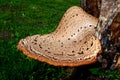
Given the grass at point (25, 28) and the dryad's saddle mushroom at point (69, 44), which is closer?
the dryad's saddle mushroom at point (69, 44)

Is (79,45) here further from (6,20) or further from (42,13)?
(42,13)

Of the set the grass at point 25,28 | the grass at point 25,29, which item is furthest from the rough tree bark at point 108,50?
the grass at point 25,28

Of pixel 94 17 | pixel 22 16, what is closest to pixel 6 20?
pixel 22 16

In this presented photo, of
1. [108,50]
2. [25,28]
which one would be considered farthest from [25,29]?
[108,50]

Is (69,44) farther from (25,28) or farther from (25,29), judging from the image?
(25,28)

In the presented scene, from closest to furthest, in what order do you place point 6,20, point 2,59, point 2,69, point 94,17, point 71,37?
point 71,37 < point 94,17 < point 2,69 < point 2,59 < point 6,20

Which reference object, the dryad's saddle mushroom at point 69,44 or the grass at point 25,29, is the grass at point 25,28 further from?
the dryad's saddle mushroom at point 69,44
